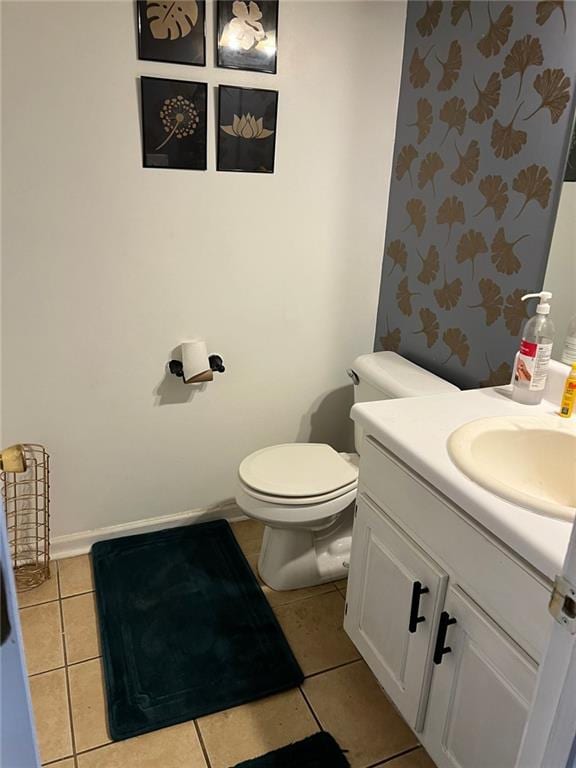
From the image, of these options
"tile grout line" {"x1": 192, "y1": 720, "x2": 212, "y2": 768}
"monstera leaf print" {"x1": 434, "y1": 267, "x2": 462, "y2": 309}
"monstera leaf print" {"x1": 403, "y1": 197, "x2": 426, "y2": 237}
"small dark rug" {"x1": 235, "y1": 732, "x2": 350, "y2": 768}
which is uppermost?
"monstera leaf print" {"x1": 403, "y1": 197, "x2": 426, "y2": 237}

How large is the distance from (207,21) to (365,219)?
Answer: 85 centimetres

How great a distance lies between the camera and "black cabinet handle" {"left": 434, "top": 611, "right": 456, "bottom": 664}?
3.95ft

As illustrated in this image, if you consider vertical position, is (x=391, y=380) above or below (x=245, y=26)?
below

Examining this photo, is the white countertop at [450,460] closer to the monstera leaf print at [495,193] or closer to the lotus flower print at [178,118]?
the monstera leaf print at [495,193]

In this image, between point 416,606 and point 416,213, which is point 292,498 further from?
point 416,213

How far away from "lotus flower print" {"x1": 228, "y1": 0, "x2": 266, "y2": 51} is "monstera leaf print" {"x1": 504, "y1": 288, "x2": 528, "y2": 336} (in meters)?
1.15

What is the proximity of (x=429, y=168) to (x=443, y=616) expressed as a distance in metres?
1.48

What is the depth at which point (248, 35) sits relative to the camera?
1.88 m

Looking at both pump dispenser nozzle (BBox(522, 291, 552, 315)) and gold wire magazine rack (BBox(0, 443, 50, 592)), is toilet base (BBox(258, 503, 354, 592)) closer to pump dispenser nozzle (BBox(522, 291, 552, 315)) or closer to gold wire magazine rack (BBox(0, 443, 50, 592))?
gold wire magazine rack (BBox(0, 443, 50, 592))

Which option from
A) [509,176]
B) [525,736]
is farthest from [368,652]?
[509,176]

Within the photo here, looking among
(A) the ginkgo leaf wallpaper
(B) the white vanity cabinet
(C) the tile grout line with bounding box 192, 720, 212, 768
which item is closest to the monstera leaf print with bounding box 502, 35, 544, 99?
(A) the ginkgo leaf wallpaper

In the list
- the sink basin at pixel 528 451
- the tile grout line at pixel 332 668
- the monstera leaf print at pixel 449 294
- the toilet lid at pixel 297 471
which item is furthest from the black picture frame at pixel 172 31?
the tile grout line at pixel 332 668

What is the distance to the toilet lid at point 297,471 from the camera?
1.88 meters

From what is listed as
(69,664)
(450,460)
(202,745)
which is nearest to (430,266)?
(450,460)
